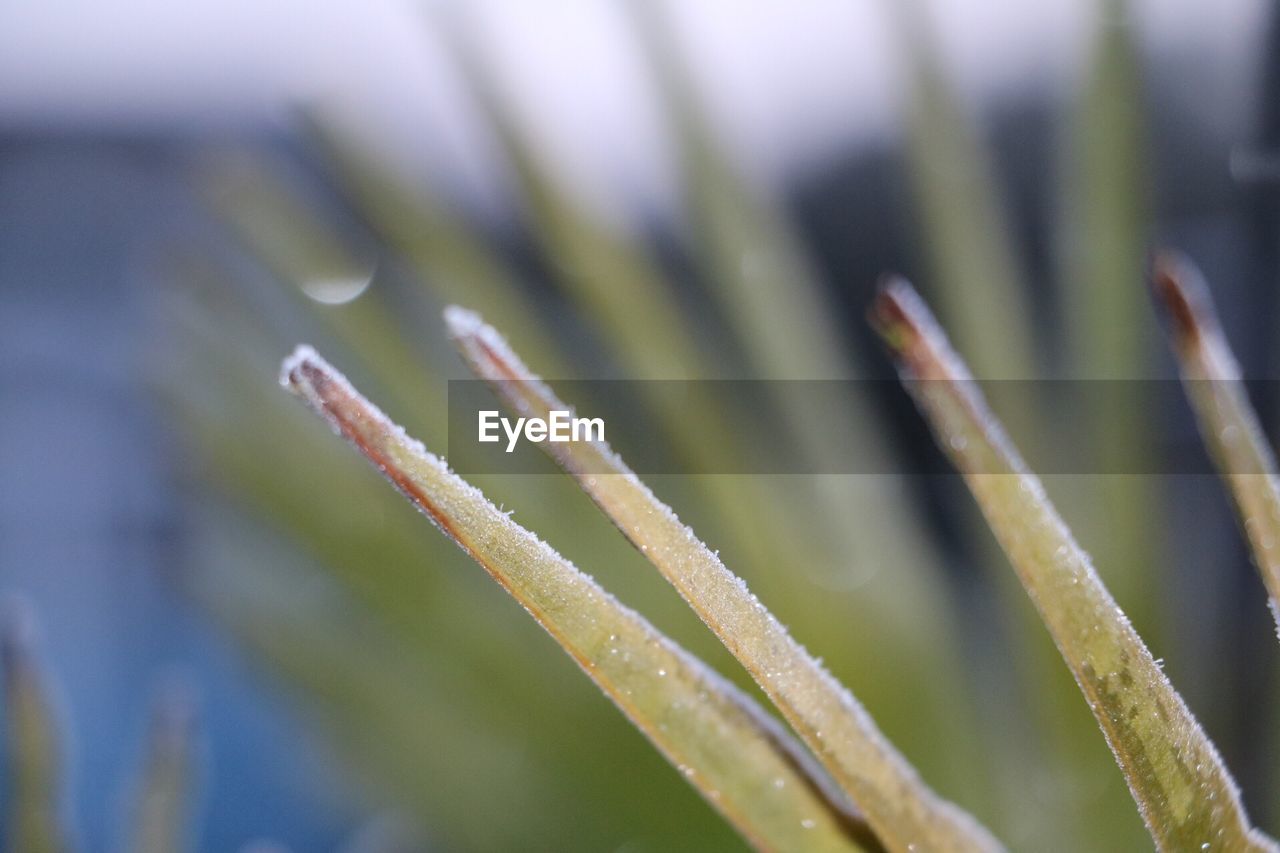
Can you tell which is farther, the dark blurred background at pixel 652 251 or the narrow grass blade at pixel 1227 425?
the dark blurred background at pixel 652 251

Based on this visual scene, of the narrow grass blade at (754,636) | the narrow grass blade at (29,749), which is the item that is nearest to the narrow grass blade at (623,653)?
the narrow grass blade at (754,636)

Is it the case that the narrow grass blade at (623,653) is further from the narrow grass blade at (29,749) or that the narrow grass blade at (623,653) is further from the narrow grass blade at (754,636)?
the narrow grass blade at (29,749)

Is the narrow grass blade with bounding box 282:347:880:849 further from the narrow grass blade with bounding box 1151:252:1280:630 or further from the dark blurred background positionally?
the dark blurred background

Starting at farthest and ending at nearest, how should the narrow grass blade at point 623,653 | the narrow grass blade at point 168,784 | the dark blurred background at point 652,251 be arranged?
the dark blurred background at point 652,251, the narrow grass blade at point 168,784, the narrow grass blade at point 623,653

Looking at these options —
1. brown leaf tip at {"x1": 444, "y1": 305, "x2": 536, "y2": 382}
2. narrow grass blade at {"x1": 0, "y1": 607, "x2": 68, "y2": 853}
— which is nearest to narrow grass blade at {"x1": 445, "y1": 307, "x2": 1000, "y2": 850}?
brown leaf tip at {"x1": 444, "y1": 305, "x2": 536, "y2": 382}

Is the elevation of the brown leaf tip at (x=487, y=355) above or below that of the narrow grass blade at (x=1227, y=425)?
above
